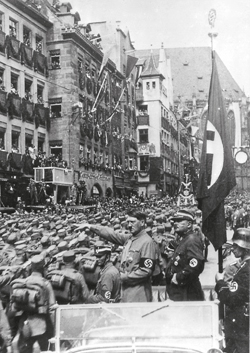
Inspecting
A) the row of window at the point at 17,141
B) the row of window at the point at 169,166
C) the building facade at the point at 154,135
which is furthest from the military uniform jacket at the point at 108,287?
the row of window at the point at 169,166

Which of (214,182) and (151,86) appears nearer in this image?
(214,182)

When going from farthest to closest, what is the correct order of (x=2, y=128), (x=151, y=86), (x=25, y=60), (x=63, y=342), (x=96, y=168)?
(x=151, y=86)
(x=96, y=168)
(x=25, y=60)
(x=2, y=128)
(x=63, y=342)

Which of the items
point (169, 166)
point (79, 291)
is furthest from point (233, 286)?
point (169, 166)

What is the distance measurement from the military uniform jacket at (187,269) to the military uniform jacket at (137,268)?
0.90 ft

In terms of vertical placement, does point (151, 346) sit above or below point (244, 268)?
below

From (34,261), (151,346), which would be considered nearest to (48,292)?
(34,261)

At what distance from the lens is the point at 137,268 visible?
602 centimetres

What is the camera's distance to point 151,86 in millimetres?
57469

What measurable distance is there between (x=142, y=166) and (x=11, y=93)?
2563cm

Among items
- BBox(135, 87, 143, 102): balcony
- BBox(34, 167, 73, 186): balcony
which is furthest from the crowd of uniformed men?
BBox(135, 87, 143, 102): balcony

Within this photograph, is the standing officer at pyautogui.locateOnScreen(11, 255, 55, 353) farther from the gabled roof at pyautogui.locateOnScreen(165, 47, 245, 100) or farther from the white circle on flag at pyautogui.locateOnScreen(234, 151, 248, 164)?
the gabled roof at pyautogui.locateOnScreen(165, 47, 245, 100)

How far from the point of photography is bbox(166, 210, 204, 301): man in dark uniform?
570 cm

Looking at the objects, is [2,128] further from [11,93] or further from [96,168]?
[96,168]

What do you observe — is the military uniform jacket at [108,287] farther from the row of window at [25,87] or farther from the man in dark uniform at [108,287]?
the row of window at [25,87]
